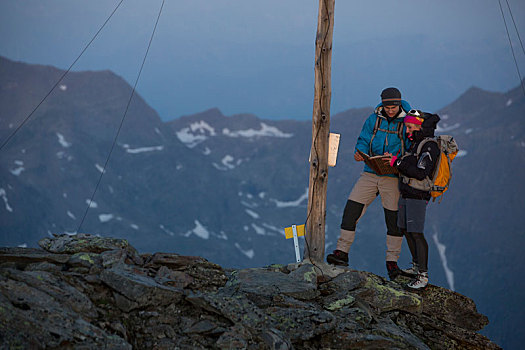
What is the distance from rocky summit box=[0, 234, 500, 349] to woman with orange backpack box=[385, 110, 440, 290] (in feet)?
3.31


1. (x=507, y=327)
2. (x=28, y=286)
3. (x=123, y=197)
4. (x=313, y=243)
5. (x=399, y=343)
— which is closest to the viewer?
(x=28, y=286)

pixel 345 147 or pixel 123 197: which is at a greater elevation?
pixel 345 147

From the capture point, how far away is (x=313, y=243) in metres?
8.36

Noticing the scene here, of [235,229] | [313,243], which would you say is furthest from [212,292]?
[235,229]

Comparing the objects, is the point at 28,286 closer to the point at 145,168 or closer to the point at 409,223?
the point at 409,223

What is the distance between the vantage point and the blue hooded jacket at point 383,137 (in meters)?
7.90

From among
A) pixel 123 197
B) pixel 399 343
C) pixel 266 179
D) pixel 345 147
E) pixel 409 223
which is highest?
pixel 409 223

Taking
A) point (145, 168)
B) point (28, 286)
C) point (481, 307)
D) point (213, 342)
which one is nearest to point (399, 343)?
point (213, 342)

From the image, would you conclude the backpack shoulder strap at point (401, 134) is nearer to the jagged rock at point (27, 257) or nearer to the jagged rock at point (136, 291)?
the jagged rock at point (136, 291)

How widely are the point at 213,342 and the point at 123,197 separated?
17567 cm

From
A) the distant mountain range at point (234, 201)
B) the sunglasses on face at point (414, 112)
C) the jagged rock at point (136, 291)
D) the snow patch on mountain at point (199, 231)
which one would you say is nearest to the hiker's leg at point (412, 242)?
the sunglasses on face at point (414, 112)

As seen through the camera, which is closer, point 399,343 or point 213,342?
point 213,342

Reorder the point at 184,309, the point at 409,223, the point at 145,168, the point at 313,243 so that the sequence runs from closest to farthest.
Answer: the point at 184,309
the point at 409,223
the point at 313,243
the point at 145,168

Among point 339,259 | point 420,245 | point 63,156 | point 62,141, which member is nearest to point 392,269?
point 339,259
